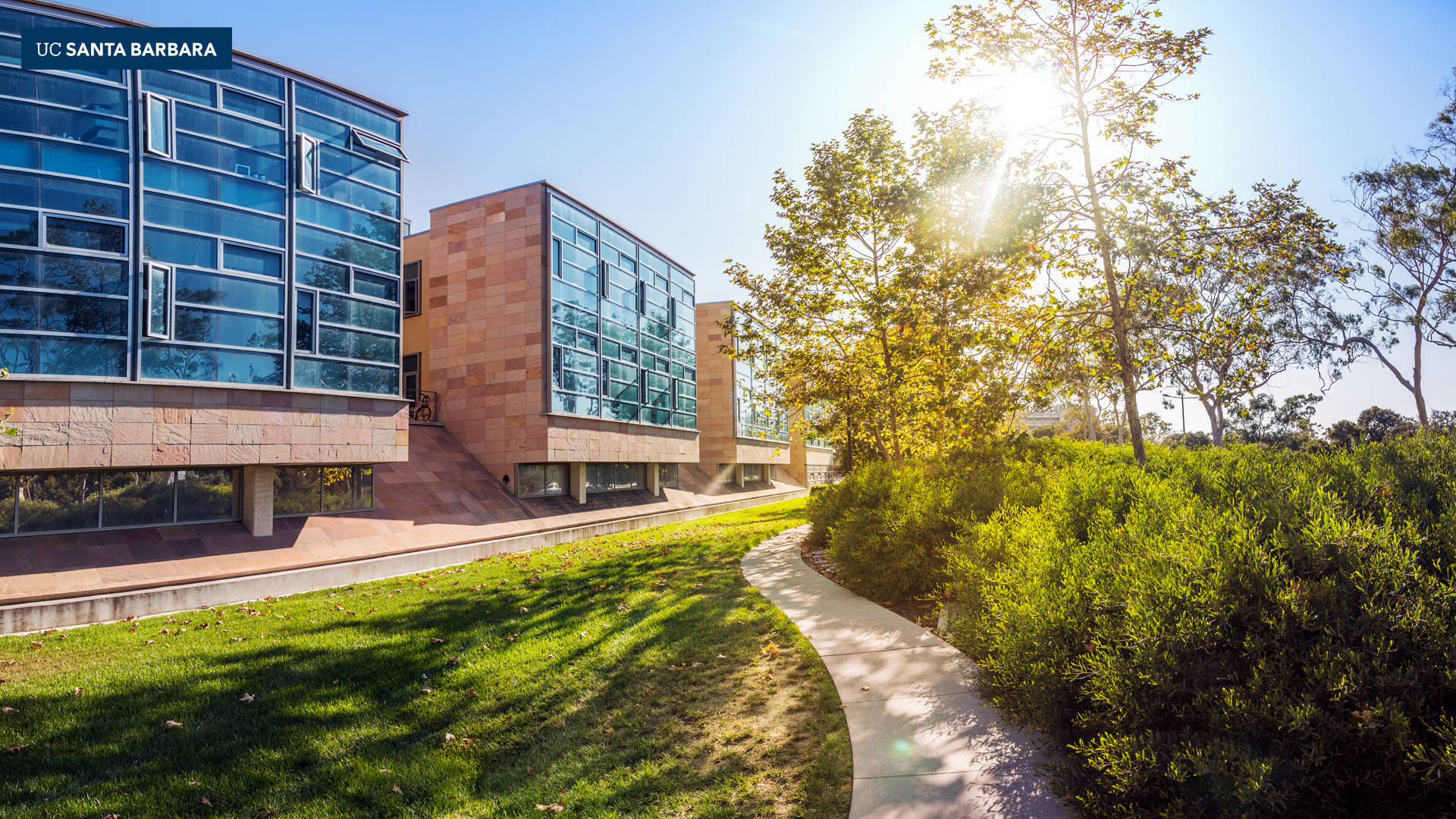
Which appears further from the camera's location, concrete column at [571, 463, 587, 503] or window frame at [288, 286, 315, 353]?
concrete column at [571, 463, 587, 503]

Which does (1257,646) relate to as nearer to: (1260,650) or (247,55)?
(1260,650)

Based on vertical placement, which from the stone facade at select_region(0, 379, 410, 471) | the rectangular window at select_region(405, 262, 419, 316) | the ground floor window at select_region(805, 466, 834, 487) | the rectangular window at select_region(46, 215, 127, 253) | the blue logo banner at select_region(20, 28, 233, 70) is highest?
the blue logo banner at select_region(20, 28, 233, 70)

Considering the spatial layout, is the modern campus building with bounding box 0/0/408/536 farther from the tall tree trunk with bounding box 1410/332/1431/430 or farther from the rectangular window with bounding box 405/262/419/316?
the tall tree trunk with bounding box 1410/332/1431/430

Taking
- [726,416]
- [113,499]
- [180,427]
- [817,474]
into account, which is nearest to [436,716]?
[180,427]

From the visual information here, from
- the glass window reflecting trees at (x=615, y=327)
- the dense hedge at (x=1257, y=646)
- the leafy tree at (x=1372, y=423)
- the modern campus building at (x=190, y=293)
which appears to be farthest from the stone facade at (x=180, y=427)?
the leafy tree at (x=1372, y=423)

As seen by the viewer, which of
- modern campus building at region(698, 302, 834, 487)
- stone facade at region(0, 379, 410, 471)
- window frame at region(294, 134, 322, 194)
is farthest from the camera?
modern campus building at region(698, 302, 834, 487)

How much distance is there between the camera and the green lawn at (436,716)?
461 cm

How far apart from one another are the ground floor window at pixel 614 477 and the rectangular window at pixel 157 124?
16.7 m

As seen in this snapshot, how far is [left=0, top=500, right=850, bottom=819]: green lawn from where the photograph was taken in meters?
4.61

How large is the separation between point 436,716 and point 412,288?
2602cm

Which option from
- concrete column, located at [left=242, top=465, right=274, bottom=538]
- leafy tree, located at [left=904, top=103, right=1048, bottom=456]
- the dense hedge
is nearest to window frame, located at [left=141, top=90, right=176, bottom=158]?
concrete column, located at [left=242, top=465, right=274, bottom=538]

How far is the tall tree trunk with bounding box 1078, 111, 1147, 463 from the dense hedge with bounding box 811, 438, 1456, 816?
4.10 m

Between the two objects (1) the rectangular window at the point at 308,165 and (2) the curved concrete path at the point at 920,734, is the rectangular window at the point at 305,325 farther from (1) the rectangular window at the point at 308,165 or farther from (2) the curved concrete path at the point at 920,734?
(2) the curved concrete path at the point at 920,734

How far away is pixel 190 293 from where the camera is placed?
14.8m
